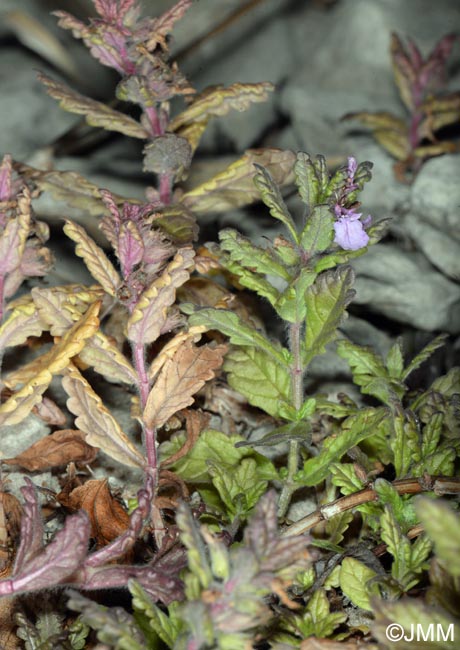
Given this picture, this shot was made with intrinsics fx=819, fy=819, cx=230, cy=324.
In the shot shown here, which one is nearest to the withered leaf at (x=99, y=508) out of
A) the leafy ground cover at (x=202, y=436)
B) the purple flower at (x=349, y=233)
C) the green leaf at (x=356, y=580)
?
the leafy ground cover at (x=202, y=436)

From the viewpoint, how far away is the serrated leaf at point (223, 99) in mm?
2025

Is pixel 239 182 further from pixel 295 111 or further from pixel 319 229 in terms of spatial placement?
pixel 295 111

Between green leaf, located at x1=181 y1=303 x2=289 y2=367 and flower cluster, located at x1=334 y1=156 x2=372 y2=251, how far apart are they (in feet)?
0.82

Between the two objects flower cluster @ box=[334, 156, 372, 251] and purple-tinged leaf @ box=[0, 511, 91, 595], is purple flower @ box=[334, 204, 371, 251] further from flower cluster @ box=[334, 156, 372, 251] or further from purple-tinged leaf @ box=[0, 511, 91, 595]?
purple-tinged leaf @ box=[0, 511, 91, 595]

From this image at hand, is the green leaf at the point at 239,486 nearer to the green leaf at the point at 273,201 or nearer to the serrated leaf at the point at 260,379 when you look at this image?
the serrated leaf at the point at 260,379

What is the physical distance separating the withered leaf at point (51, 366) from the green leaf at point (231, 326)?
19 centimetres

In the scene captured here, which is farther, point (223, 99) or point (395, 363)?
point (223, 99)

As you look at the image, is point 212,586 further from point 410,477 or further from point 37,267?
point 37,267

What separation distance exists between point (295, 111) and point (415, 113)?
0.52 meters

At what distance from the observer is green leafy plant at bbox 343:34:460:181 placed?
2.82m

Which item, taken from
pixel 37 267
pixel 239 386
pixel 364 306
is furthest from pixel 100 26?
pixel 364 306

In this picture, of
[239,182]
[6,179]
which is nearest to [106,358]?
[6,179]

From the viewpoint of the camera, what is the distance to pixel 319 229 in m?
1.60

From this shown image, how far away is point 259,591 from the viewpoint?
1218mm
